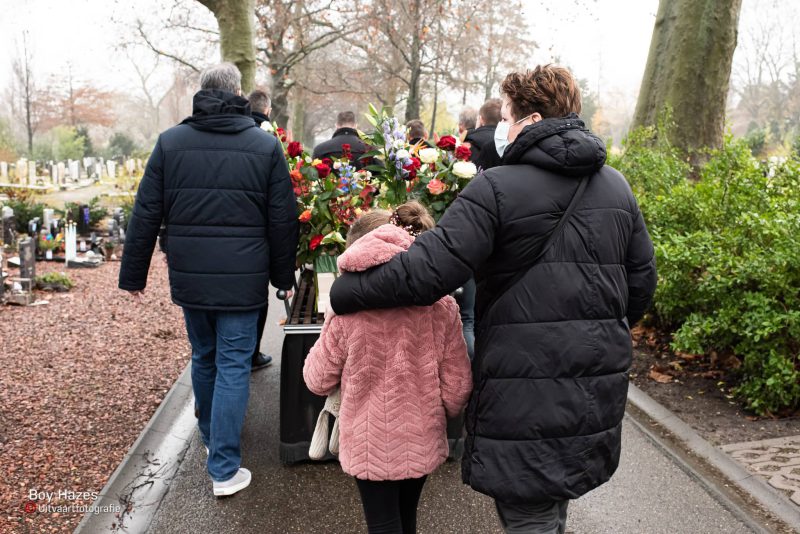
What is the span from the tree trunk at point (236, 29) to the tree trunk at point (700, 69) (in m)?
6.36

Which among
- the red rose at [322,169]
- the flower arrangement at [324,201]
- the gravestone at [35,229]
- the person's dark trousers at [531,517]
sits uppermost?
the red rose at [322,169]

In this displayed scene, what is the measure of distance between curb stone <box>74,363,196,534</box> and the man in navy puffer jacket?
0.37 m

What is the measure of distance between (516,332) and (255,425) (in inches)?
113

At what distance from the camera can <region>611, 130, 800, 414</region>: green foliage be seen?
4273mm

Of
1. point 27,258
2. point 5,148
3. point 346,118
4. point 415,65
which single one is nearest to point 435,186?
point 346,118

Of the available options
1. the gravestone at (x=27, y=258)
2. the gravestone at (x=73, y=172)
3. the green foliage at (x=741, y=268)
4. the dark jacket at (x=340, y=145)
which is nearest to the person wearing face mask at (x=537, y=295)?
the green foliage at (x=741, y=268)

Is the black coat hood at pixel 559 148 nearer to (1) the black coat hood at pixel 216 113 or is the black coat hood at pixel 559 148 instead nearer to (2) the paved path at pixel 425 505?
(1) the black coat hood at pixel 216 113

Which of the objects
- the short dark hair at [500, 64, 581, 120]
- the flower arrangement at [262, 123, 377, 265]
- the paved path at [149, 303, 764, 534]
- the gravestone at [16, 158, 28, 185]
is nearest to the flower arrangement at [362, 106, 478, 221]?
the flower arrangement at [262, 123, 377, 265]

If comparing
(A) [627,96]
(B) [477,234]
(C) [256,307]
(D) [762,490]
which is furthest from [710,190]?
(A) [627,96]

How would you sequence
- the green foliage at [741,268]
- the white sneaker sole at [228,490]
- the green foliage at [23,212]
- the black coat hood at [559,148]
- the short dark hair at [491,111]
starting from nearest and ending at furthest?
the black coat hood at [559,148] < the white sneaker sole at [228,490] < the green foliage at [741,268] < the short dark hair at [491,111] < the green foliage at [23,212]

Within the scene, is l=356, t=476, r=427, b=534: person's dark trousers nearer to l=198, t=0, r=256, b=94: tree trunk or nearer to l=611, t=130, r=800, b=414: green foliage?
l=611, t=130, r=800, b=414: green foliage

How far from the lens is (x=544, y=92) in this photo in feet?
6.96

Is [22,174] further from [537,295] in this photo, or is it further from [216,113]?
[537,295]

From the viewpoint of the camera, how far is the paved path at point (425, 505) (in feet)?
10.9
